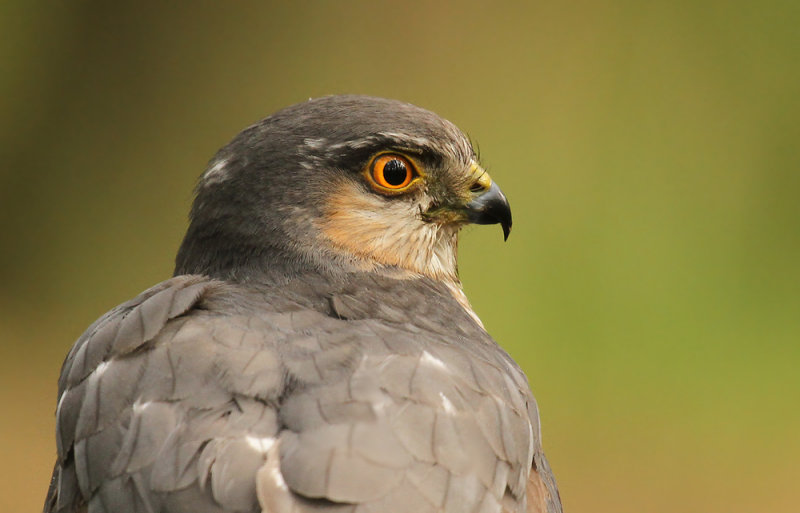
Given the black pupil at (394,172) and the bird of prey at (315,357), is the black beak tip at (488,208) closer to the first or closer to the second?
the bird of prey at (315,357)

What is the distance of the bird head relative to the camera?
312 centimetres

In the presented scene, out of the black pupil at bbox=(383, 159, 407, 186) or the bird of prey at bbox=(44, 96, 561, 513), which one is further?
the black pupil at bbox=(383, 159, 407, 186)

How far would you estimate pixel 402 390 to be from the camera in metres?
2.37

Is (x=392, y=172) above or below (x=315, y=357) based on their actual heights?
above

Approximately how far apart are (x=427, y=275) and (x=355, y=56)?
363cm

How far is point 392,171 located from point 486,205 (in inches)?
13.3

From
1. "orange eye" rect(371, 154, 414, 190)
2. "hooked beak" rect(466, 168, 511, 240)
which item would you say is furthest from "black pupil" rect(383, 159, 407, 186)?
"hooked beak" rect(466, 168, 511, 240)

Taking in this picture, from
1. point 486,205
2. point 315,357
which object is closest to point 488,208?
point 486,205

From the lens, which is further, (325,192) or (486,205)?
(486,205)

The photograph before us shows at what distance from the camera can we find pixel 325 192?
3182mm

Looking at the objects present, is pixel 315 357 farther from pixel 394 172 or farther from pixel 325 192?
pixel 394 172

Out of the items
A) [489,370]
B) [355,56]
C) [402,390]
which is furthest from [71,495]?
[355,56]

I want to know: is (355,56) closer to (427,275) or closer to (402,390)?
(427,275)

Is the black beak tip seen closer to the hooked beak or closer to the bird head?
the hooked beak
